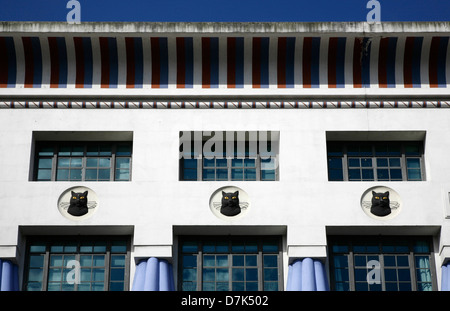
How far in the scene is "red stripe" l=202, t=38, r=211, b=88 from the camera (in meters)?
29.2

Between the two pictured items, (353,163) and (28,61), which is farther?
(28,61)

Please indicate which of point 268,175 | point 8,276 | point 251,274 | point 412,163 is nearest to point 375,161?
point 412,163

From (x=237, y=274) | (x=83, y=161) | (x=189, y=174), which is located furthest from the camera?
(x=83, y=161)

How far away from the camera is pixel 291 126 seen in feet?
93.9

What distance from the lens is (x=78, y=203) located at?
27.6m

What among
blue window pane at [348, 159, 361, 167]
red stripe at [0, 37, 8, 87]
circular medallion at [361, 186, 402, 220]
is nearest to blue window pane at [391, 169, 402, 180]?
circular medallion at [361, 186, 402, 220]

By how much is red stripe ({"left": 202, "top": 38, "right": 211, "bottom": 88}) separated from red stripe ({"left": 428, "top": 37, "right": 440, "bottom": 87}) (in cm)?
594

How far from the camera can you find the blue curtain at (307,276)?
26.5 metres

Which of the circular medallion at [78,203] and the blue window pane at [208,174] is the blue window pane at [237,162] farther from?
the circular medallion at [78,203]

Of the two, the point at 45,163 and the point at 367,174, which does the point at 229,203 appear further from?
the point at 45,163

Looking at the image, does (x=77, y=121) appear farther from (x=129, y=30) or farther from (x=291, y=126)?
(x=291, y=126)

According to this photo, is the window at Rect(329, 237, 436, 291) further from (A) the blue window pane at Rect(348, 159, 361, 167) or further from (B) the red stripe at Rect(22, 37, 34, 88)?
(B) the red stripe at Rect(22, 37, 34, 88)

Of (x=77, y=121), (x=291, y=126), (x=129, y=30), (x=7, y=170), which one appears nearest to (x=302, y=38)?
(x=291, y=126)

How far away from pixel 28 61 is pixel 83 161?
3190mm
